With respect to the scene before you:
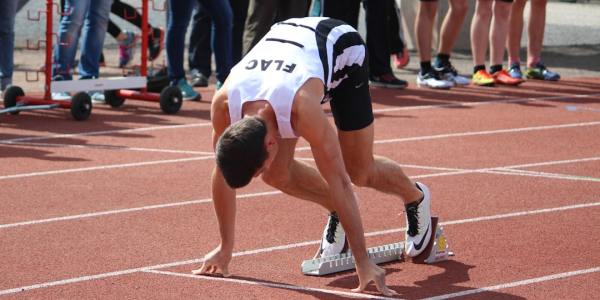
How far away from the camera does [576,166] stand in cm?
913

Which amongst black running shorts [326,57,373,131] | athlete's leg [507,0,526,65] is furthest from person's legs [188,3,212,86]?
black running shorts [326,57,373,131]

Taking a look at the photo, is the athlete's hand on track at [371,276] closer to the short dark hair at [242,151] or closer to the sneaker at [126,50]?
the short dark hair at [242,151]

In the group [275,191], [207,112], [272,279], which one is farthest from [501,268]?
[207,112]

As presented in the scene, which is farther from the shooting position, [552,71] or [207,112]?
[552,71]

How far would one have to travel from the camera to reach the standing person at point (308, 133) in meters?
5.20

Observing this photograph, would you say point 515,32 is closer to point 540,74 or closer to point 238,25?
point 540,74

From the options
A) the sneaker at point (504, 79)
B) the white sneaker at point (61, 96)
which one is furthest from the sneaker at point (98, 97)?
the sneaker at point (504, 79)

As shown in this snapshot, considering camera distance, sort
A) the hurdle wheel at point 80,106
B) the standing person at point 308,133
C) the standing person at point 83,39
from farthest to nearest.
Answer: the standing person at point 83,39
the hurdle wheel at point 80,106
the standing person at point 308,133

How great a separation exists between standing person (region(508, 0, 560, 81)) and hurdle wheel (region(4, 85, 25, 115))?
566 cm

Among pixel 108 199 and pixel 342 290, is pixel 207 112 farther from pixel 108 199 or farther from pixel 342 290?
pixel 342 290

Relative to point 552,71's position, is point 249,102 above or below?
above

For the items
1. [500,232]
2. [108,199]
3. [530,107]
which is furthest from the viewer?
[530,107]

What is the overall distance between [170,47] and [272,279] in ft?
20.0

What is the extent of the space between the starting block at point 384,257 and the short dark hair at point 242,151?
3.36 feet
